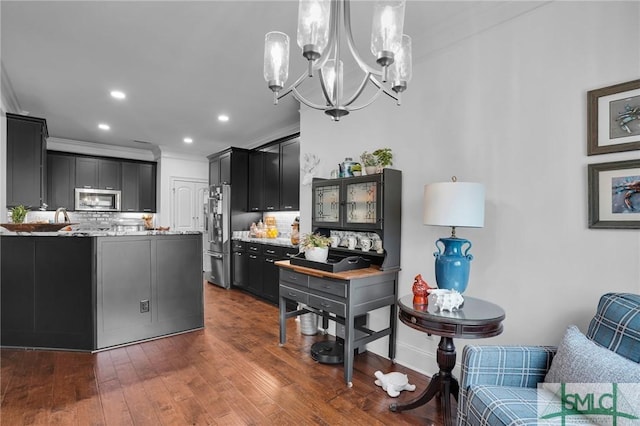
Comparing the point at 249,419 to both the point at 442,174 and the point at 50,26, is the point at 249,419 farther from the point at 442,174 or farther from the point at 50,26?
the point at 50,26

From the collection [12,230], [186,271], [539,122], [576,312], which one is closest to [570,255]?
[576,312]

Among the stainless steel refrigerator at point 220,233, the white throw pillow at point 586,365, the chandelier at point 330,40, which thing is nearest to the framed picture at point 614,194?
the white throw pillow at point 586,365

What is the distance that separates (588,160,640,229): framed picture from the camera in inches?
67.4

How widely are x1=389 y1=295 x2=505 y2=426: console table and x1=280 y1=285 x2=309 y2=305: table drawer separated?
3.49 ft

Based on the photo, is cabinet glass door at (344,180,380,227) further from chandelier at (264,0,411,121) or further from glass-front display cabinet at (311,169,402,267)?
chandelier at (264,0,411,121)

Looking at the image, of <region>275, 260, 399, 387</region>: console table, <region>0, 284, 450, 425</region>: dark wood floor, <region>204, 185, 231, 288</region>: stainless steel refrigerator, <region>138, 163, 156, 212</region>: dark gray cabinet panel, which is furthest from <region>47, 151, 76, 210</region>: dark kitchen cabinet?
<region>275, 260, 399, 387</region>: console table

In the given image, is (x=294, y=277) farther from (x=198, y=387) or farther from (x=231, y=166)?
(x=231, y=166)

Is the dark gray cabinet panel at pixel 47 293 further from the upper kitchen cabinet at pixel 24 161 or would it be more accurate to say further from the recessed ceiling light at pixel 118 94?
the recessed ceiling light at pixel 118 94

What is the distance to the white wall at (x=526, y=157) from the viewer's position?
1.83 m

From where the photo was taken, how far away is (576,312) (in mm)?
1908

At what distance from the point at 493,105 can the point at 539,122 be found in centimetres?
34

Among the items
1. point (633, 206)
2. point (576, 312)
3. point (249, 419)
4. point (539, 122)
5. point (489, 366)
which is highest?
point (539, 122)

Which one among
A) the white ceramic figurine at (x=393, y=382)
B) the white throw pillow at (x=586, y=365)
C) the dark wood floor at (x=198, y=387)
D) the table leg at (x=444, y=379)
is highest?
the white throw pillow at (x=586, y=365)

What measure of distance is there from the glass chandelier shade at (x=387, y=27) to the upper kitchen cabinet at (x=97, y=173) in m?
7.10
